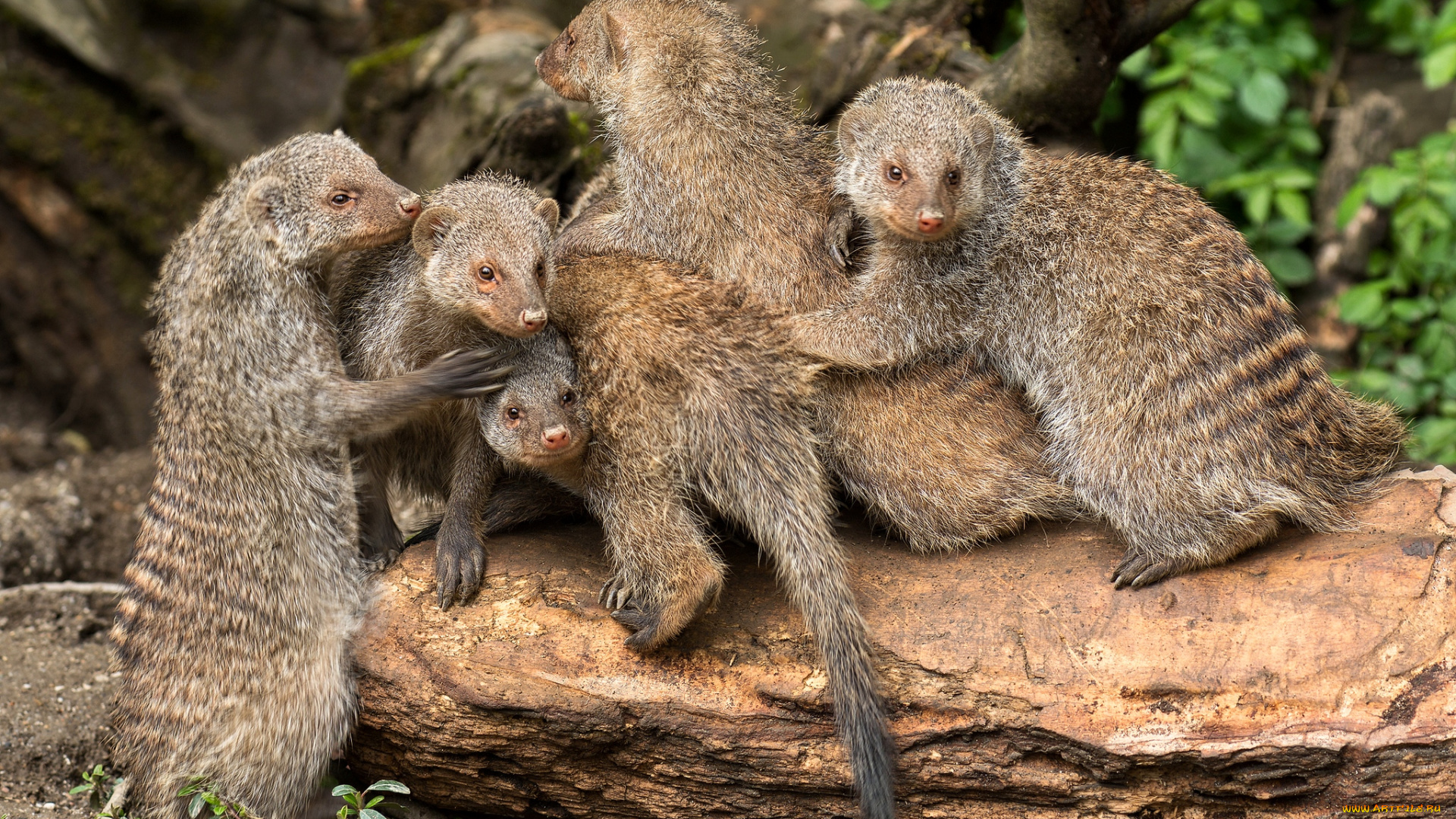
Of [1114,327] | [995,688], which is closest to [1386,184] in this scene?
[1114,327]

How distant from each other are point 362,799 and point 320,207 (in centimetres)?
192

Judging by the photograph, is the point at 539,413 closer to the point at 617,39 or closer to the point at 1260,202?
the point at 617,39

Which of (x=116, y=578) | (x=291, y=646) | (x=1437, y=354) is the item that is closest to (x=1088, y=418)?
(x=291, y=646)

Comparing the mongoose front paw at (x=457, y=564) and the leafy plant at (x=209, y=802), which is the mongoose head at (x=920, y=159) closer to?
the mongoose front paw at (x=457, y=564)

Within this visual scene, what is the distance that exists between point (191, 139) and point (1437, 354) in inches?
309

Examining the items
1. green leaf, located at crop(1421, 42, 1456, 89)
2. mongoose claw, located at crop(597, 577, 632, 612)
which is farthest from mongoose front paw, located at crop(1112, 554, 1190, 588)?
green leaf, located at crop(1421, 42, 1456, 89)

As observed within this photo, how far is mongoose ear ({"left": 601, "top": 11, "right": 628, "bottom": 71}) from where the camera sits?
4.35 m

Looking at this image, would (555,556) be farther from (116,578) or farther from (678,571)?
(116,578)

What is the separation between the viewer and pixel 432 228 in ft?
12.7

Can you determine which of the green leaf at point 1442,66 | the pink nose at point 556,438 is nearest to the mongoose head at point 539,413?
the pink nose at point 556,438

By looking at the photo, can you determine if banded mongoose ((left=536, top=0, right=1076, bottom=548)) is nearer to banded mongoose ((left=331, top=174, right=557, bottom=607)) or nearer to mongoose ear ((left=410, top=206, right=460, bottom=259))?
banded mongoose ((left=331, top=174, right=557, bottom=607))

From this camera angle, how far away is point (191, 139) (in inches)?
313

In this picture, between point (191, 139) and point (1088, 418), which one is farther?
point (191, 139)

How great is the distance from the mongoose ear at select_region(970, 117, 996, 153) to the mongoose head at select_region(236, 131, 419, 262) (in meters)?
1.87
